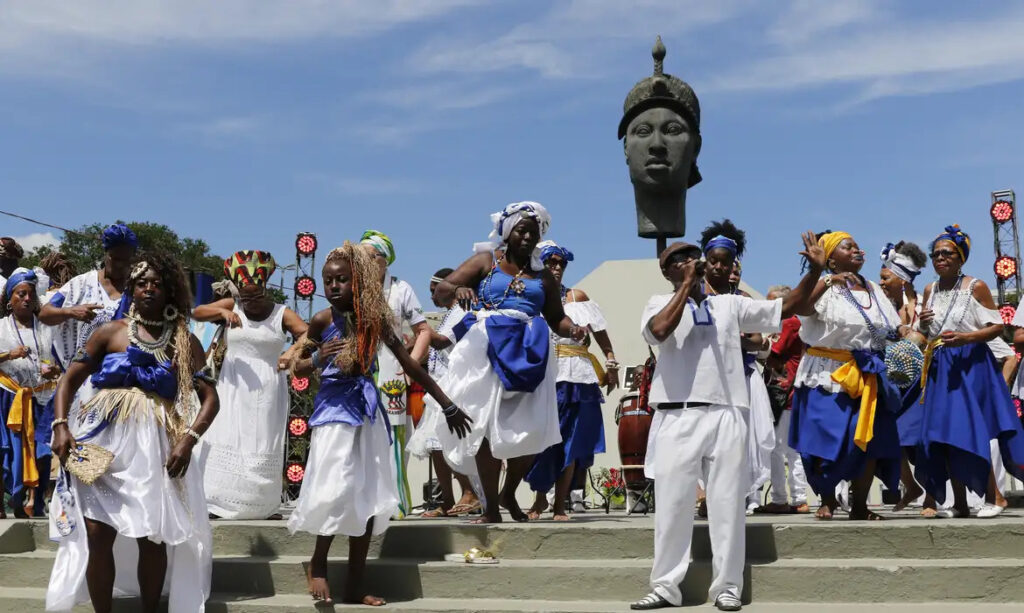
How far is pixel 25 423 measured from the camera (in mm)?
9117

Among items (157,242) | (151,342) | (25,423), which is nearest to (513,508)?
(151,342)

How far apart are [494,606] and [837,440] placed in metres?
2.49

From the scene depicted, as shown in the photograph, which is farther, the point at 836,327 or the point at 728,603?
the point at 836,327

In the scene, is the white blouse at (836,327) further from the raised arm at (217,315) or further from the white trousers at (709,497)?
the raised arm at (217,315)

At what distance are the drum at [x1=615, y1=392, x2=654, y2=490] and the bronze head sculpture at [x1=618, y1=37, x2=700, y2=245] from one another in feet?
17.8

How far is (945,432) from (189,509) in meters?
4.95

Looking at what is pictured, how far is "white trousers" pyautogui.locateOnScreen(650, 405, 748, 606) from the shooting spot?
604 cm

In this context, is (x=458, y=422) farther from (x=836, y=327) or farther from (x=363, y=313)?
(x=836, y=327)

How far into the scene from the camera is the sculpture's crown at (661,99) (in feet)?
54.6

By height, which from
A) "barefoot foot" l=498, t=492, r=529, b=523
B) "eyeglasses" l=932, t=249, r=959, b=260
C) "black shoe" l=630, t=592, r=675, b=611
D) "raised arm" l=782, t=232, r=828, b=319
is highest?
"eyeglasses" l=932, t=249, r=959, b=260

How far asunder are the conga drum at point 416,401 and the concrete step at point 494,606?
134 inches

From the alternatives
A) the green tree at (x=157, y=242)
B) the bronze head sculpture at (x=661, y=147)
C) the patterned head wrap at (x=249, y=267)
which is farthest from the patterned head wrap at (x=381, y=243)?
the green tree at (x=157, y=242)

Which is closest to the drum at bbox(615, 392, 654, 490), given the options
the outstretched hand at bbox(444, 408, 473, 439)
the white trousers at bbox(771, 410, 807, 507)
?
the white trousers at bbox(771, 410, 807, 507)

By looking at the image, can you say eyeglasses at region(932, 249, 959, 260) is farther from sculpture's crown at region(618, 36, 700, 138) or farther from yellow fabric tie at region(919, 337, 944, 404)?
sculpture's crown at region(618, 36, 700, 138)
